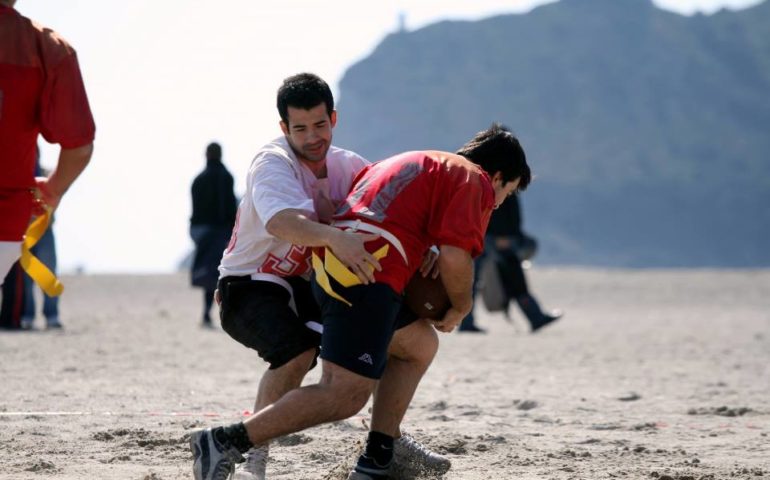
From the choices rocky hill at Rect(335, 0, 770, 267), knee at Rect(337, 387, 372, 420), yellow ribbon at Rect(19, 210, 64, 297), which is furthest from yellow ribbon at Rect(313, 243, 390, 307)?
rocky hill at Rect(335, 0, 770, 267)

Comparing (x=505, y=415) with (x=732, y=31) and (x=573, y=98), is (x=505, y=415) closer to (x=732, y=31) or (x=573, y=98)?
(x=573, y=98)

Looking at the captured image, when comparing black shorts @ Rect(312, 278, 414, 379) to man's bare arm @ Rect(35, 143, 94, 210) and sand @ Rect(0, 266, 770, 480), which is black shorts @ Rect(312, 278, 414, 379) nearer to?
sand @ Rect(0, 266, 770, 480)

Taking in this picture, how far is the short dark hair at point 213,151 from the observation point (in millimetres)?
13867

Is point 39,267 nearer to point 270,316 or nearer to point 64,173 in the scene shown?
point 64,173

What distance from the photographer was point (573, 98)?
150875mm

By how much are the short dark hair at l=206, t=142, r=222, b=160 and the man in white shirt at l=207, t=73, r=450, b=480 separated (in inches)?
354

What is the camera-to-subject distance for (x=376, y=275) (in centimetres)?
447

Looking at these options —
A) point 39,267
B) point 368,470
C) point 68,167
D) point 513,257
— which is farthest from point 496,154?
point 513,257

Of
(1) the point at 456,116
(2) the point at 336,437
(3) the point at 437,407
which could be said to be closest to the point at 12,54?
(2) the point at 336,437

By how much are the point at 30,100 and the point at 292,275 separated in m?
1.26

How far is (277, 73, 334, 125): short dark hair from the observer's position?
474 cm

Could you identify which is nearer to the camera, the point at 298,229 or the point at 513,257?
the point at 298,229

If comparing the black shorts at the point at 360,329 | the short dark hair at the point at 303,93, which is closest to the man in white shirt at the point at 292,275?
the short dark hair at the point at 303,93

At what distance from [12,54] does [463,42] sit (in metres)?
167
